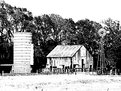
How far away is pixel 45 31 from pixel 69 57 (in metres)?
21.7

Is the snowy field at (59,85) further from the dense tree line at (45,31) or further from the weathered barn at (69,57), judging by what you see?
the weathered barn at (69,57)

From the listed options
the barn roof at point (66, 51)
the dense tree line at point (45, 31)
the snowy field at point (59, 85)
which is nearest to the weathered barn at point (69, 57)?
the barn roof at point (66, 51)

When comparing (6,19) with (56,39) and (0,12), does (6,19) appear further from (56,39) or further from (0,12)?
(56,39)

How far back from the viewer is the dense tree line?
7900 cm

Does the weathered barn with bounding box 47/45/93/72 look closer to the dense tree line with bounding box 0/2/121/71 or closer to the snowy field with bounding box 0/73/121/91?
the dense tree line with bounding box 0/2/121/71

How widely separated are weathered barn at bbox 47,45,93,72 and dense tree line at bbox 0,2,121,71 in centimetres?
476

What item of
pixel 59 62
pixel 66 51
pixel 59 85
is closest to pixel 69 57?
pixel 66 51

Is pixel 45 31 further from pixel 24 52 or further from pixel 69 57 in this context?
pixel 24 52

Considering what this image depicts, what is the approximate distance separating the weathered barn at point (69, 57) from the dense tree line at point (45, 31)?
4.76 meters

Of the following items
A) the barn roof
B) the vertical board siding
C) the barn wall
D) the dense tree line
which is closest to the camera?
the vertical board siding

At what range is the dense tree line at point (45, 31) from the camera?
7900 cm

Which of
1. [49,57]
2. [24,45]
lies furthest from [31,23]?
[24,45]

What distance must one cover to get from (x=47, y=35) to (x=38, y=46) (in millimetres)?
7007

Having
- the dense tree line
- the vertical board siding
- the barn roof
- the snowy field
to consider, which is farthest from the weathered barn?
the snowy field
